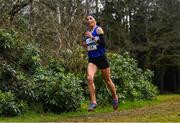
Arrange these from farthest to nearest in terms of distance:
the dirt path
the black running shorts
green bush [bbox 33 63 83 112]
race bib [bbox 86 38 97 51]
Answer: green bush [bbox 33 63 83 112]
the black running shorts
race bib [bbox 86 38 97 51]
the dirt path

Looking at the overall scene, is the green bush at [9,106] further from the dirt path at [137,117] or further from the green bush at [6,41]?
the green bush at [6,41]

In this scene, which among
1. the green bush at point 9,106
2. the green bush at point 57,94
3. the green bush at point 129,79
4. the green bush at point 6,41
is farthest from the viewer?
the green bush at point 129,79

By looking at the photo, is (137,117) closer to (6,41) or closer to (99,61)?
(99,61)

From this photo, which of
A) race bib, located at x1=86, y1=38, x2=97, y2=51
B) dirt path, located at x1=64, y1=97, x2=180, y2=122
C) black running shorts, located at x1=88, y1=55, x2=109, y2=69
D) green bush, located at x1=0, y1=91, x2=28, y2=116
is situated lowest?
dirt path, located at x1=64, y1=97, x2=180, y2=122

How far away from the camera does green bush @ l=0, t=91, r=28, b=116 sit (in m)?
11.6

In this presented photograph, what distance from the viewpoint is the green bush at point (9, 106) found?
37.9 ft

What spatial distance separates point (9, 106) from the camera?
37.9 feet

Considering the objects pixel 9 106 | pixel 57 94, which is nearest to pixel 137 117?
pixel 57 94

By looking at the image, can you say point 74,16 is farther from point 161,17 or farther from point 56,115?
point 161,17

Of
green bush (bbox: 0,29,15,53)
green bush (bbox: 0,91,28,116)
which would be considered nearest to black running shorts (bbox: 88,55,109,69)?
green bush (bbox: 0,91,28,116)

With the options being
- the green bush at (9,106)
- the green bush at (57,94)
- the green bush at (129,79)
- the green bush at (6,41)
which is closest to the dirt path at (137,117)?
the green bush at (57,94)

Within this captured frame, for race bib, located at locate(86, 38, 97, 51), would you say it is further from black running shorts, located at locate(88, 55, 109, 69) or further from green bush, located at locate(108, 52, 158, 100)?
green bush, located at locate(108, 52, 158, 100)

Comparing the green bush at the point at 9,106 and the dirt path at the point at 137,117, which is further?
the green bush at the point at 9,106

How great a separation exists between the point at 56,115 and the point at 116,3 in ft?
94.3
